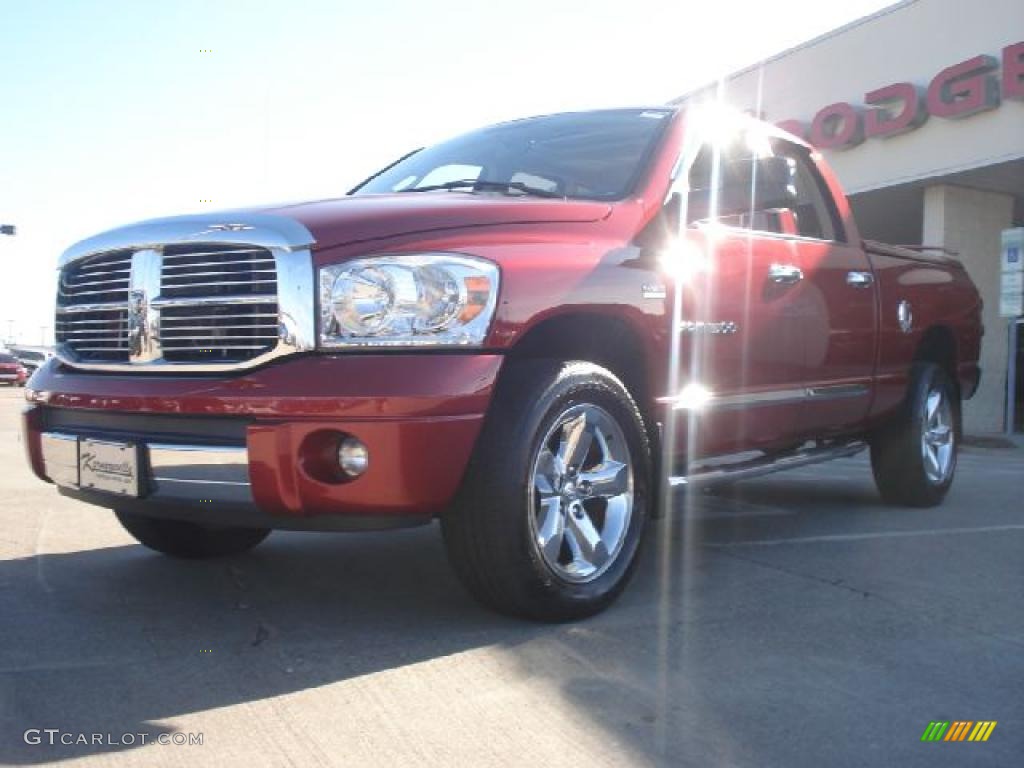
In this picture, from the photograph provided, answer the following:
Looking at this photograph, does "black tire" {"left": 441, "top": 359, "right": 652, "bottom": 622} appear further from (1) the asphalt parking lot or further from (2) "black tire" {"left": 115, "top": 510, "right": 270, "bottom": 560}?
(2) "black tire" {"left": 115, "top": 510, "right": 270, "bottom": 560}

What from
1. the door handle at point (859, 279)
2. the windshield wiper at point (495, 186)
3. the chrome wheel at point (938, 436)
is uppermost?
the windshield wiper at point (495, 186)

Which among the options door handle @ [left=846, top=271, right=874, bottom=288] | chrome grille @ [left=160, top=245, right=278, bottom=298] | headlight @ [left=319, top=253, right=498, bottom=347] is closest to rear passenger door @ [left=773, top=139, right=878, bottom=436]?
door handle @ [left=846, top=271, right=874, bottom=288]

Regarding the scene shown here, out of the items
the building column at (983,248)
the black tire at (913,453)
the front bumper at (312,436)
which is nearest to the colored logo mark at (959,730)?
the front bumper at (312,436)

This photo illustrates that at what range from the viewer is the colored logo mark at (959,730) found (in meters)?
2.39

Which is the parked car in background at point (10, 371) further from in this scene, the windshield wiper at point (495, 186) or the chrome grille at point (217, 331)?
the chrome grille at point (217, 331)

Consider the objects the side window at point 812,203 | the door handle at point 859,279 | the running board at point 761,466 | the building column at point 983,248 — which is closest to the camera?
the running board at point 761,466

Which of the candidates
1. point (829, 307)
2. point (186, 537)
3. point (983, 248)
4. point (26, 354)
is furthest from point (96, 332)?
point (26, 354)

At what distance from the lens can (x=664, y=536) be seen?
483 centimetres

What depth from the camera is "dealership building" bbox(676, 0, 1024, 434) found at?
44.8 ft

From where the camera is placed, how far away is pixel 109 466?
3172mm

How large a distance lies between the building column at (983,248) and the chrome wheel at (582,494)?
13.6m

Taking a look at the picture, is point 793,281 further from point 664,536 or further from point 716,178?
point 664,536

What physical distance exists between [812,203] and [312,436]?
336cm

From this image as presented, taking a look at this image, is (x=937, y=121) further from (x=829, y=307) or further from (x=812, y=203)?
(x=829, y=307)
